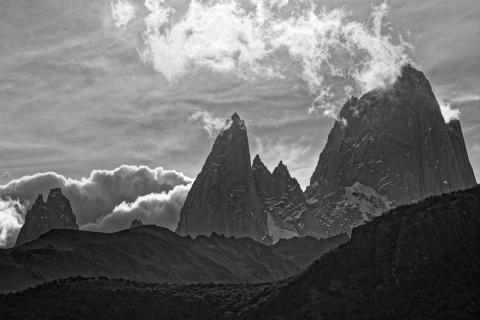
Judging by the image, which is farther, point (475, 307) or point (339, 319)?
point (339, 319)

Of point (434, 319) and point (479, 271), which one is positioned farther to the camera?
point (479, 271)

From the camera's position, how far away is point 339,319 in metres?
195

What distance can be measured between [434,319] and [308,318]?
3148 centimetres

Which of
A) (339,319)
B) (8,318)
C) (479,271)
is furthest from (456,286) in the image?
(8,318)

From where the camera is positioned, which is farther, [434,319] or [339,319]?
[339,319]

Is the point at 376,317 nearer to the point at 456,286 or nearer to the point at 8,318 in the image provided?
the point at 456,286

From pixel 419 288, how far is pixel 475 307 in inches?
728

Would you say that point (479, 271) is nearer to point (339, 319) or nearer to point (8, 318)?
point (339, 319)

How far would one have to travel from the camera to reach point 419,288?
200 m

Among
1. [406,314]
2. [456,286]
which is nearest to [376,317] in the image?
[406,314]

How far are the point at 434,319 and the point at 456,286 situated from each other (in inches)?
594

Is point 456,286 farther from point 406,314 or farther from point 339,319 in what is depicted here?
point 339,319

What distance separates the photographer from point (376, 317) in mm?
191250

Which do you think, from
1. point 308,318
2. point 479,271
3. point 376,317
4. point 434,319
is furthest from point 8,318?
point 479,271
